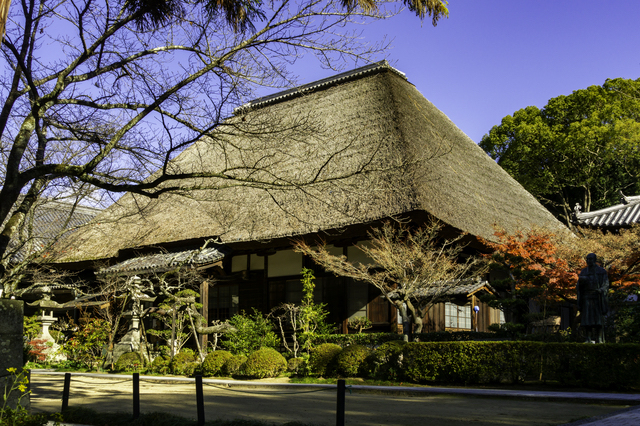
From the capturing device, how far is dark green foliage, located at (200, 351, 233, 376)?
38.5ft

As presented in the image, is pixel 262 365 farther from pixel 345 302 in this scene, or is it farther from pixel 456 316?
pixel 456 316

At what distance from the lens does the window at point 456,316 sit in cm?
1407

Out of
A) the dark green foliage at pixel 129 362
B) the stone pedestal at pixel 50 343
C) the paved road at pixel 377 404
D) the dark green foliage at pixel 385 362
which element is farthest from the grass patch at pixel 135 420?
the stone pedestal at pixel 50 343

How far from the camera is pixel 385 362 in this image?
1030 centimetres

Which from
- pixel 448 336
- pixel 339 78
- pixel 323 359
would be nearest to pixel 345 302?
pixel 323 359

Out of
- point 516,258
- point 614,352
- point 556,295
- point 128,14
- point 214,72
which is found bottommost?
point 614,352

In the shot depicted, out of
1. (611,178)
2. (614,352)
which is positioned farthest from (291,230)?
(611,178)

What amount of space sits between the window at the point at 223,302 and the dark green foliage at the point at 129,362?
11.7 ft

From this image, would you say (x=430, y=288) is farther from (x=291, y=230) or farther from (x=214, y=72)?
(x=214, y=72)

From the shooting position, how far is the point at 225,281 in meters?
16.2

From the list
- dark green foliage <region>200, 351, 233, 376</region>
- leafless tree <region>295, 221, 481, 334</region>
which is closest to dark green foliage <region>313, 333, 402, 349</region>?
leafless tree <region>295, 221, 481, 334</region>

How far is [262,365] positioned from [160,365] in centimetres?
294

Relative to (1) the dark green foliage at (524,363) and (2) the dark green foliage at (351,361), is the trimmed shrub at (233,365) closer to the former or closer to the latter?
(2) the dark green foliage at (351,361)

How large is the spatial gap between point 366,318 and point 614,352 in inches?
233
